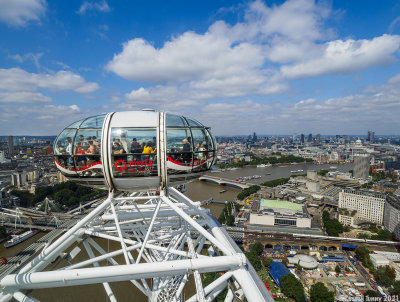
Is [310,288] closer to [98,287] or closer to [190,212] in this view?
[98,287]

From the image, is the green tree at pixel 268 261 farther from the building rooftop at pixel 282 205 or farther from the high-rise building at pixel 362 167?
the high-rise building at pixel 362 167

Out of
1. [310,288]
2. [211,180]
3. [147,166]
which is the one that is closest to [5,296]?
[147,166]

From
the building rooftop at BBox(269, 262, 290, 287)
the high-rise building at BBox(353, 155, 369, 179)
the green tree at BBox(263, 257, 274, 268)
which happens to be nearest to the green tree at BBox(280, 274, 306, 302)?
the building rooftop at BBox(269, 262, 290, 287)

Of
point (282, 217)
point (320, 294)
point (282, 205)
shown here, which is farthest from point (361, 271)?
point (282, 205)

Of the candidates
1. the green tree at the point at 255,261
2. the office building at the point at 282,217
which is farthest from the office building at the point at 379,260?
the green tree at the point at 255,261

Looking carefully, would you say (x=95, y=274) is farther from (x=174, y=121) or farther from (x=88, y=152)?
(x=174, y=121)
